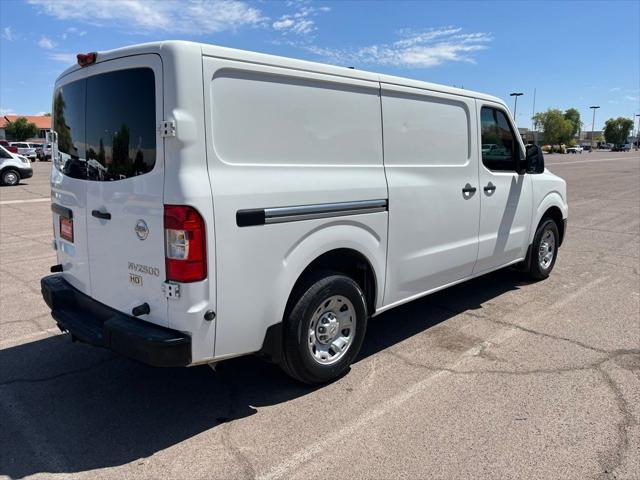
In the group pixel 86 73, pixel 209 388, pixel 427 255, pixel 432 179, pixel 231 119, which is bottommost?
pixel 209 388

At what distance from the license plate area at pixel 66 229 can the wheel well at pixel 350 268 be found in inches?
68.5

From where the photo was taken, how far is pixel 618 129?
451 feet

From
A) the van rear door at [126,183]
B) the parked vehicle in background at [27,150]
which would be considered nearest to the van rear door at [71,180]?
the van rear door at [126,183]

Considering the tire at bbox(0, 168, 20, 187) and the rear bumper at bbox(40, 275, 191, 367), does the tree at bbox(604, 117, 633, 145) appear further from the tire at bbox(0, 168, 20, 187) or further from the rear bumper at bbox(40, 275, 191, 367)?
the rear bumper at bbox(40, 275, 191, 367)

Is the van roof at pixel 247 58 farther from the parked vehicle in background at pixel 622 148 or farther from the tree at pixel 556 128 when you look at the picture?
the parked vehicle in background at pixel 622 148

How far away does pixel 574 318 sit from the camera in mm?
5176

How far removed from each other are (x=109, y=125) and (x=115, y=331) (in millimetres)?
1291

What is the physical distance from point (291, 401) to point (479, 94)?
3.48 metres

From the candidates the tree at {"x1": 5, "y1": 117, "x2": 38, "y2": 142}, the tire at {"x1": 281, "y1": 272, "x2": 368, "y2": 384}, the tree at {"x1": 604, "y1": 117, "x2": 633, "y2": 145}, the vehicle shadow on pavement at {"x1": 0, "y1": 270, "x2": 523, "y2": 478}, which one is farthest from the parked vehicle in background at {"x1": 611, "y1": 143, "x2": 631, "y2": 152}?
the vehicle shadow on pavement at {"x1": 0, "y1": 270, "x2": 523, "y2": 478}

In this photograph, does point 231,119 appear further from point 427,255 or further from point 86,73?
point 427,255

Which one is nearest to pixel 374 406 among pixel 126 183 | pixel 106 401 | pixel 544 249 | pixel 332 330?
pixel 332 330

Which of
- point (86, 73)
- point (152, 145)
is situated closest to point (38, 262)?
point (86, 73)

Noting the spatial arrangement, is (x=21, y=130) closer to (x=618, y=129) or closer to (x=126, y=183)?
(x=126, y=183)

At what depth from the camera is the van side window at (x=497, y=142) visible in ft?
16.8
